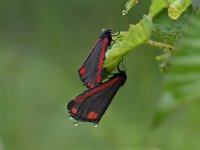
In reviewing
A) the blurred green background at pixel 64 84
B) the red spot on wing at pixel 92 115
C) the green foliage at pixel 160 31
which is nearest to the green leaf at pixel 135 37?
the green foliage at pixel 160 31

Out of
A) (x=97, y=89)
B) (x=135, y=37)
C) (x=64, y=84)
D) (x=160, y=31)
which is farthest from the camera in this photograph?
(x=64, y=84)

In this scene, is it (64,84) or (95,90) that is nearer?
(95,90)

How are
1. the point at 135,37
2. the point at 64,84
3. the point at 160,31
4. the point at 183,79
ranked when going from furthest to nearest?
the point at 64,84, the point at 160,31, the point at 135,37, the point at 183,79

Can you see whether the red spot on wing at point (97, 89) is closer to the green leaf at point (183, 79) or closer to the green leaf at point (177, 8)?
the green leaf at point (177, 8)

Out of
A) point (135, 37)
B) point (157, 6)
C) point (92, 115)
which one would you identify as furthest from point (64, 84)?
point (135, 37)

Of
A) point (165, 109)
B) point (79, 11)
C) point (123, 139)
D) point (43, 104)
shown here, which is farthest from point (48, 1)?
point (165, 109)

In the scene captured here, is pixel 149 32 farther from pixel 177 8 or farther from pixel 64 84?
pixel 64 84

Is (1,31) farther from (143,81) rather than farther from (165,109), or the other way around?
(165,109)
